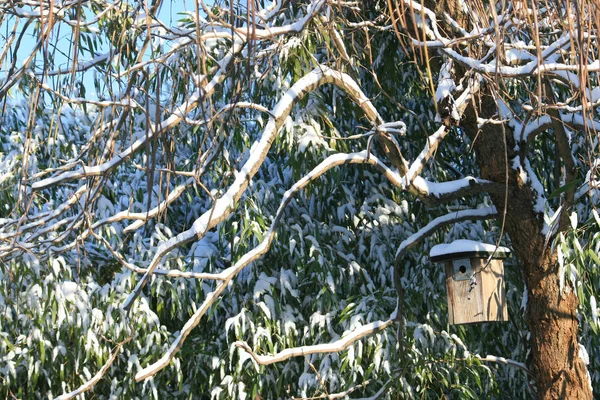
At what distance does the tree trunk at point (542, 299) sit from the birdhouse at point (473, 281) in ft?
0.49

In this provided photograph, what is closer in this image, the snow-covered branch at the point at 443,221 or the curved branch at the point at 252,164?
the curved branch at the point at 252,164

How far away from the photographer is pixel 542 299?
10.1 feet

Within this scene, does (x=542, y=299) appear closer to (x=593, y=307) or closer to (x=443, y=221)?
(x=593, y=307)

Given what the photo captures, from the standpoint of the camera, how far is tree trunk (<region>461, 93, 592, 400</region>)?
3061mm

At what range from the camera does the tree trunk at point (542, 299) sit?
3.06 m

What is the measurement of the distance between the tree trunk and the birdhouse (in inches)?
5.8

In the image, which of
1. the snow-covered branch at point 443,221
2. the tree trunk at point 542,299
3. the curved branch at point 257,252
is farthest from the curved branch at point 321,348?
the tree trunk at point 542,299

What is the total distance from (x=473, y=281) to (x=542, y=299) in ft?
1.04

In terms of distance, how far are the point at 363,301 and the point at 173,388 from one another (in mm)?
1029

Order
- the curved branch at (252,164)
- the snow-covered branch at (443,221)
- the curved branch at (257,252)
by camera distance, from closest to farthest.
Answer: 1. the curved branch at (252,164)
2. the curved branch at (257,252)
3. the snow-covered branch at (443,221)

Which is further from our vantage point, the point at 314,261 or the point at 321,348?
the point at 314,261

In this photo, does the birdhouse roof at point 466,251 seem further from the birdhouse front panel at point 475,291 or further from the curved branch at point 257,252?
the curved branch at point 257,252

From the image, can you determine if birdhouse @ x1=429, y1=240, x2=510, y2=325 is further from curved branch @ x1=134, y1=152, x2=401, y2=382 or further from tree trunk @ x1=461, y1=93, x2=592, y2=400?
curved branch @ x1=134, y1=152, x2=401, y2=382

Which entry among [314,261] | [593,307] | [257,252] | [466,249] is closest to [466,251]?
[466,249]
